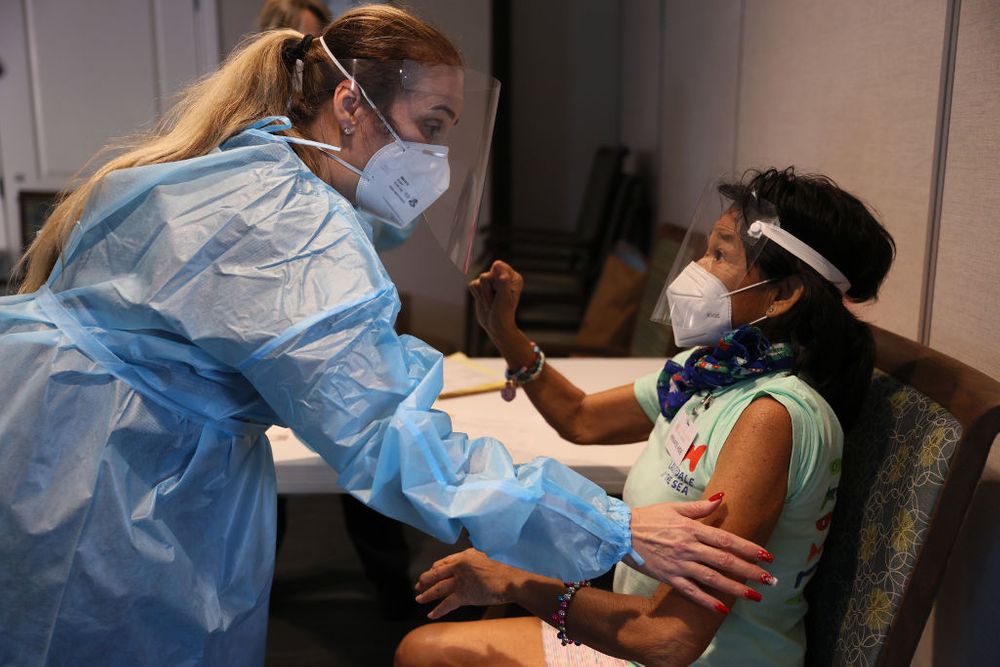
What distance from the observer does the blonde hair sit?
1.19 m

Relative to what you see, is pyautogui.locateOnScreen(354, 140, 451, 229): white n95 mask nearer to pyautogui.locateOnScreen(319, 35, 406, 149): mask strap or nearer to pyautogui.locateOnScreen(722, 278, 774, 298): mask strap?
pyautogui.locateOnScreen(319, 35, 406, 149): mask strap

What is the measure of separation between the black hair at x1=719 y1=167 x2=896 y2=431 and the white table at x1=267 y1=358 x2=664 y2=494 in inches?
16.9

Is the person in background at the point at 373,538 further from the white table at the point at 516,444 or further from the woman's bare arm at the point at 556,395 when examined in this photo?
the woman's bare arm at the point at 556,395

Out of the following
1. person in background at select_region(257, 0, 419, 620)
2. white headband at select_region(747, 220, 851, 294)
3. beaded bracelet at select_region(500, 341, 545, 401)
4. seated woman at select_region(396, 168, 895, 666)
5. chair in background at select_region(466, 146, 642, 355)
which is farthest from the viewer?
chair in background at select_region(466, 146, 642, 355)

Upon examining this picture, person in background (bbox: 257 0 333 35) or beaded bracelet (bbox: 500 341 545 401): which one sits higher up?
person in background (bbox: 257 0 333 35)

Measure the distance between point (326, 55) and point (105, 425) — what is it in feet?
1.80

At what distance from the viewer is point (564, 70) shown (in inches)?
208

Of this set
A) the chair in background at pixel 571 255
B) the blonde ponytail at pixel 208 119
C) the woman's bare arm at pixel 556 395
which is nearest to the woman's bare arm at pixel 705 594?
the woman's bare arm at pixel 556 395

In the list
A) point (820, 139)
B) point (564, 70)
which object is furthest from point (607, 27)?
point (820, 139)

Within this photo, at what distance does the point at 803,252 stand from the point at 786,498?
1.04 feet

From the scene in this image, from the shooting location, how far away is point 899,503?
42.9 inches

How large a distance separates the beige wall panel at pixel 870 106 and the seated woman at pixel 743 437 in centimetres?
Result: 33

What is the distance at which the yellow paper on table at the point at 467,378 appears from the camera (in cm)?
193

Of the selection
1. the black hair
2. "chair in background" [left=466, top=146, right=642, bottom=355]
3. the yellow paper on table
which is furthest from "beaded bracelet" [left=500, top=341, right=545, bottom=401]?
"chair in background" [left=466, top=146, right=642, bottom=355]
